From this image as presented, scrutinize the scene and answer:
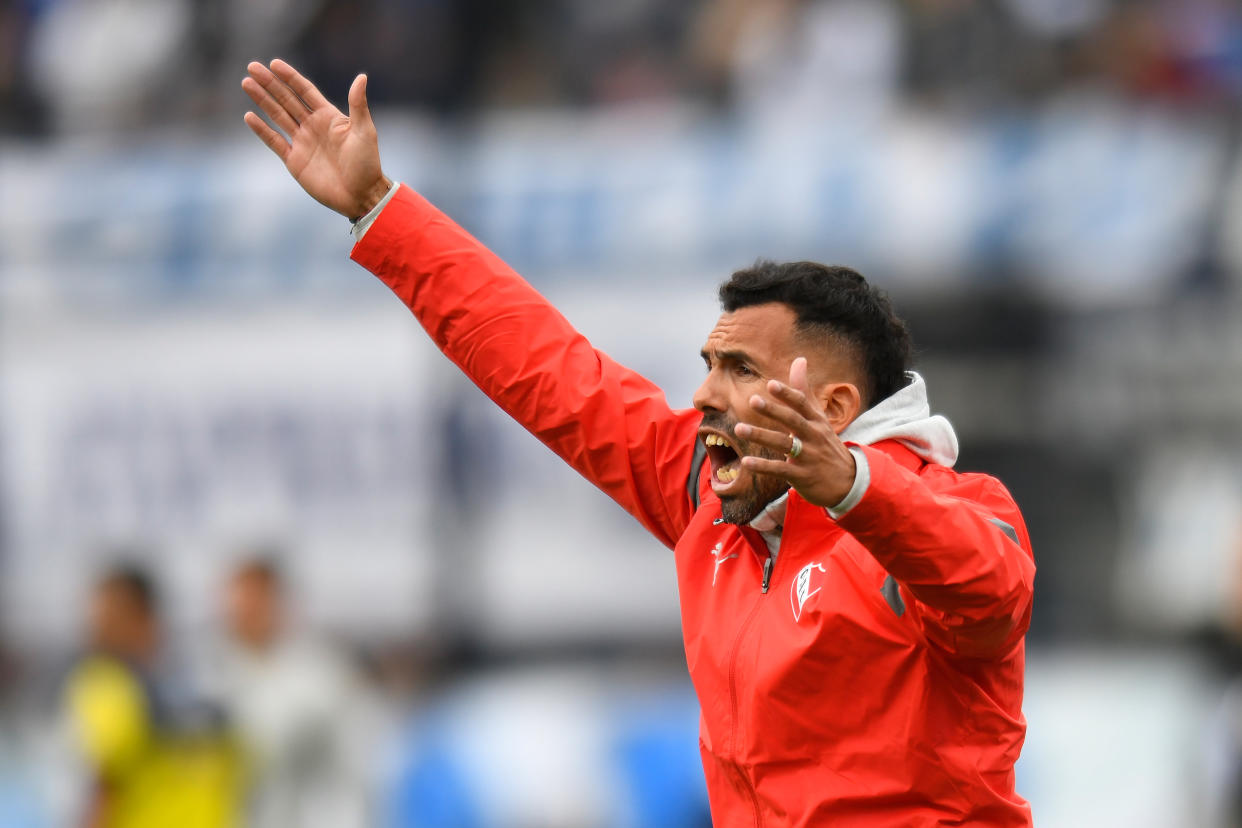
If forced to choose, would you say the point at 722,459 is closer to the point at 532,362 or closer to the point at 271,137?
the point at 532,362

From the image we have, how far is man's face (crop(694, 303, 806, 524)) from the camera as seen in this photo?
3252 millimetres

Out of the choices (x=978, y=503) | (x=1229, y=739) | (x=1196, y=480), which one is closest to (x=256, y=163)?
(x=1196, y=480)

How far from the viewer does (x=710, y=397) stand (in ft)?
10.8

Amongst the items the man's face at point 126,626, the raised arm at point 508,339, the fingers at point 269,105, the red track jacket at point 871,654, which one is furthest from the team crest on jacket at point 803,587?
the man's face at point 126,626

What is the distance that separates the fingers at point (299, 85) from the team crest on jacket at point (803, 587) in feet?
4.51

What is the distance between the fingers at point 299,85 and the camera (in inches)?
146

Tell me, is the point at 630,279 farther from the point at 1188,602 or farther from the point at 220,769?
the point at 220,769

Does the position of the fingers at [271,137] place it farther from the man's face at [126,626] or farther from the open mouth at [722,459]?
the man's face at [126,626]

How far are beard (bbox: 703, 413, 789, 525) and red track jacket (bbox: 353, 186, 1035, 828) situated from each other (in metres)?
0.05

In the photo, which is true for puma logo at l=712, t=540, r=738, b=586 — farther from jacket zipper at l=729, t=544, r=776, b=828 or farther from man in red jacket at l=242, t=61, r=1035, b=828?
jacket zipper at l=729, t=544, r=776, b=828

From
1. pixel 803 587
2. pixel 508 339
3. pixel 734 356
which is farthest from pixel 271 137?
pixel 803 587

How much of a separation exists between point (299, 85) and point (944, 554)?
1707 millimetres

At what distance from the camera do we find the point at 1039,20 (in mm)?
10938

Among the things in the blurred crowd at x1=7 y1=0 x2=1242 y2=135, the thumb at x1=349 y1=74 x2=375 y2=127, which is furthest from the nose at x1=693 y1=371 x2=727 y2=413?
the blurred crowd at x1=7 y1=0 x2=1242 y2=135
